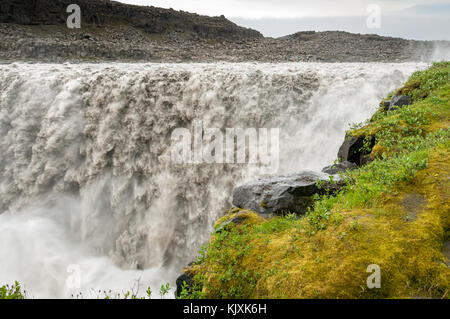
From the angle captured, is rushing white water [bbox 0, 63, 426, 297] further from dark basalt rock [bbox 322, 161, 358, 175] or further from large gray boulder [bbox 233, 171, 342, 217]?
large gray boulder [bbox 233, 171, 342, 217]

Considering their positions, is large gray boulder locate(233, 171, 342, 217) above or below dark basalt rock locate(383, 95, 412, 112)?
below

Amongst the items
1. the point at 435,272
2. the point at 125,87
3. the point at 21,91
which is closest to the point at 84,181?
the point at 125,87

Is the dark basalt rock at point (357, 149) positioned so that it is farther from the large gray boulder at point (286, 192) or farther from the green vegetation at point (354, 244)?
the large gray boulder at point (286, 192)

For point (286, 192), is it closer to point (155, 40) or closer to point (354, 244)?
point (354, 244)

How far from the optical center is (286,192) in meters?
6.13

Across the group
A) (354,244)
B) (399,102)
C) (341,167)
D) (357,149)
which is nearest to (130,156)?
(341,167)

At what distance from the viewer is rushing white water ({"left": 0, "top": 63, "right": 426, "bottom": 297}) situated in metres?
12.4

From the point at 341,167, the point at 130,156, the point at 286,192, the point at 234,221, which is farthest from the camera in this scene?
the point at 130,156

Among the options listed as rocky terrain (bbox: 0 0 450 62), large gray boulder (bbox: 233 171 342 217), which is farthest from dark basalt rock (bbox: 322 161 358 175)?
rocky terrain (bbox: 0 0 450 62)

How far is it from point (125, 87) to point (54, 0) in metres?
37.7

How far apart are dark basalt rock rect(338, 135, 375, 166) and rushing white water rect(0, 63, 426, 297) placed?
3223mm

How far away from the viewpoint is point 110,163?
47.5ft

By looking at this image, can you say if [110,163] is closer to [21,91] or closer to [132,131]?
[132,131]

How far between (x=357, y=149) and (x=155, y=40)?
42.1 metres
